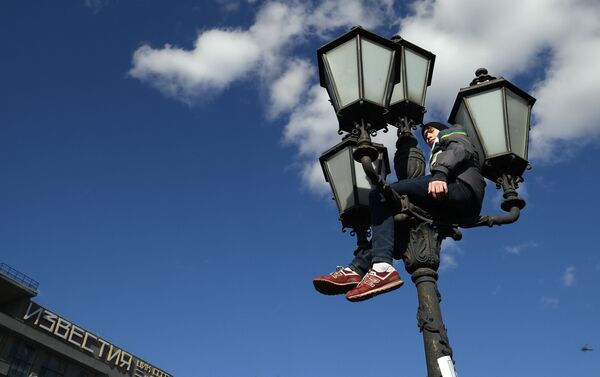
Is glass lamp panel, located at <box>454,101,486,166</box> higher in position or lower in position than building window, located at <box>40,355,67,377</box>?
lower

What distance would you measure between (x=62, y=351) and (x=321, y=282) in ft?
119

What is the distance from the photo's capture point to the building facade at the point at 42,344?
32.0 m

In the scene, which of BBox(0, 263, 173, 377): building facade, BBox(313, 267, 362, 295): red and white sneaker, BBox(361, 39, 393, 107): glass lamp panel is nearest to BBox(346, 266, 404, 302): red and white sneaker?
BBox(313, 267, 362, 295): red and white sneaker

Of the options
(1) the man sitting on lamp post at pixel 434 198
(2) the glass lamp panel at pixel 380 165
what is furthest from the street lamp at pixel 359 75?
(2) the glass lamp panel at pixel 380 165

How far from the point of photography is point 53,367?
34625 mm

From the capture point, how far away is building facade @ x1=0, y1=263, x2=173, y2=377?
32000mm

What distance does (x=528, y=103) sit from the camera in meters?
4.63

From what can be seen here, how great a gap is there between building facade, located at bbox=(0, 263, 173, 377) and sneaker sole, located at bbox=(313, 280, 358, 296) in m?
33.3

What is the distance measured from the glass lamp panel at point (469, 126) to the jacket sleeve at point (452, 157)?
0.43m

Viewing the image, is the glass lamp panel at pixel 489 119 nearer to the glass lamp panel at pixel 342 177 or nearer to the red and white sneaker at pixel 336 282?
the glass lamp panel at pixel 342 177

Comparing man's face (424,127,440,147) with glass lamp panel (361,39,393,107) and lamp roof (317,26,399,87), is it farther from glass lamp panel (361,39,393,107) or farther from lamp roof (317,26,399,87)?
glass lamp panel (361,39,393,107)

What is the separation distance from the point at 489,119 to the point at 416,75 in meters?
0.73

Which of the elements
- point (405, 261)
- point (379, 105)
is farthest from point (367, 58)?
point (405, 261)

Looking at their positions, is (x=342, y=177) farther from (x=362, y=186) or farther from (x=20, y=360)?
(x=20, y=360)
